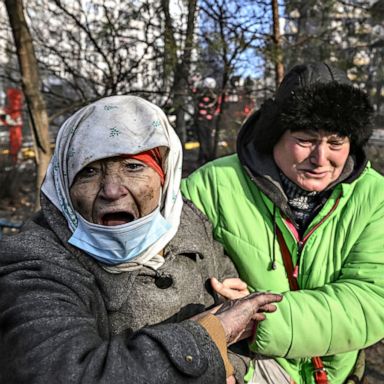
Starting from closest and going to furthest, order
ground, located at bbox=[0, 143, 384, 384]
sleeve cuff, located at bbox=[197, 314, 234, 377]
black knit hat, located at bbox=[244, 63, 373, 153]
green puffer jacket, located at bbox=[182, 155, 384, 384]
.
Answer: sleeve cuff, located at bbox=[197, 314, 234, 377] < green puffer jacket, located at bbox=[182, 155, 384, 384] < black knit hat, located at bbox=[244, 63, 373, 153] < ground, located at bbox=[0, 143, 384, 384]

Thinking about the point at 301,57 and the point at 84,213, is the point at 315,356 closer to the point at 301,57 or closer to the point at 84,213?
the point at 84,213

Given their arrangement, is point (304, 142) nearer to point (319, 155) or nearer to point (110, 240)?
point (319, 155)

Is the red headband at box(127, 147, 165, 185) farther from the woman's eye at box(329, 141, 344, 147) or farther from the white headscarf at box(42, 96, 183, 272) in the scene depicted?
the woman's eye at box(329, 141, 344, 147)

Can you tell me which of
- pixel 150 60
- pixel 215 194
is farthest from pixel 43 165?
pixel 215 194

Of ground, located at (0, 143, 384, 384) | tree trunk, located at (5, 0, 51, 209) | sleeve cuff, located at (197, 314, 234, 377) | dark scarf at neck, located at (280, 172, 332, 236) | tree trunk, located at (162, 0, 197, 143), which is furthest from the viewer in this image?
ground, located at (0, 143, 384, 384)

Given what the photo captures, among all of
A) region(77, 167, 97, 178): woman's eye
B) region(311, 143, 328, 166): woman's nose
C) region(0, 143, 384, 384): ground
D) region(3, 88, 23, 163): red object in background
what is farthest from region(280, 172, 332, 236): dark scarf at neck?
region(3, 88, 23, 163): red object in background

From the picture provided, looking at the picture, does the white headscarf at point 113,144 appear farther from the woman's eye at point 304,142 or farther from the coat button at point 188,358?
the woman's eye at point 304,142

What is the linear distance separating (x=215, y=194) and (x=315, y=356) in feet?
2.56

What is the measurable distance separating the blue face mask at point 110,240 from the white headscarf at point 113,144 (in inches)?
1.8

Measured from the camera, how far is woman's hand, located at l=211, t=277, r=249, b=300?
1.84 meters

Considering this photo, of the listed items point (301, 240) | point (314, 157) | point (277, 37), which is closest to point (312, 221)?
point (301, 240)

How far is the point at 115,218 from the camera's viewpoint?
5.29 feet

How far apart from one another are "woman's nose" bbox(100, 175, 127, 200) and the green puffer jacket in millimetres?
594

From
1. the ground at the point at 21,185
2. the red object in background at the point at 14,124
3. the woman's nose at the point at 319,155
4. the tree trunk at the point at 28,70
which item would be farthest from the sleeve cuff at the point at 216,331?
the red object in background at the point at 14,124
